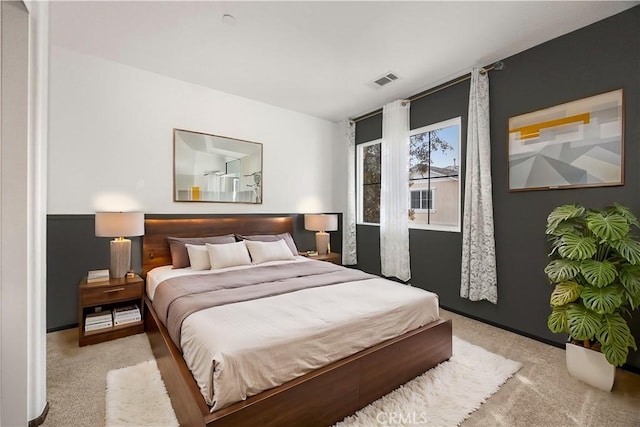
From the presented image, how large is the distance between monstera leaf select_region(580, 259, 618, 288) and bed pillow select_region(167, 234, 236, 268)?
3.37 meters

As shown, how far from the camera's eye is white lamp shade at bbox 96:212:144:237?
2.66 m

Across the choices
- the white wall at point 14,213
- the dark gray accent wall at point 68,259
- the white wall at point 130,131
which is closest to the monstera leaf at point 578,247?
the white wall at point 130,131

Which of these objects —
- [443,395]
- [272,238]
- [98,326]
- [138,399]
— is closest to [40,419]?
[138,399]

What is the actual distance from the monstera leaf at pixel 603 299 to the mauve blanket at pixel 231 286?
160 cm

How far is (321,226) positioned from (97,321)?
2789 mm

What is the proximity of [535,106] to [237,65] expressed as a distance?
3046 millimetres

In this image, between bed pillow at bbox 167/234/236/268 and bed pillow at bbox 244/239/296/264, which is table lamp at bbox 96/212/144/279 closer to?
bed pillow at bbox 167/234/236/268

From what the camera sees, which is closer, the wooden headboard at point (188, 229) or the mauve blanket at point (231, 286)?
the mauve blanket at point (231, 286)

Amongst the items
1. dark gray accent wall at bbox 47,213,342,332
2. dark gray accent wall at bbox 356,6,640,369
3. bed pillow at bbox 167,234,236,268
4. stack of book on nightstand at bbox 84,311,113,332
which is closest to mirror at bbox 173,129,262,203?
bed pillow at bbox 167,234,236,268

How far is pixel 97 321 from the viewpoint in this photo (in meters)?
2.62

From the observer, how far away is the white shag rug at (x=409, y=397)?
164cm

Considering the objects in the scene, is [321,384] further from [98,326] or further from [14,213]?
[98,326]

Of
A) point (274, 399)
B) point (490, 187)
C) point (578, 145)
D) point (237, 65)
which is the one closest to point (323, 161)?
point (237, 65)

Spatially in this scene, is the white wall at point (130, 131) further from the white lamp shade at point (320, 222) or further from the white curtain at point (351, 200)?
the white curtain at point (351, 200)
